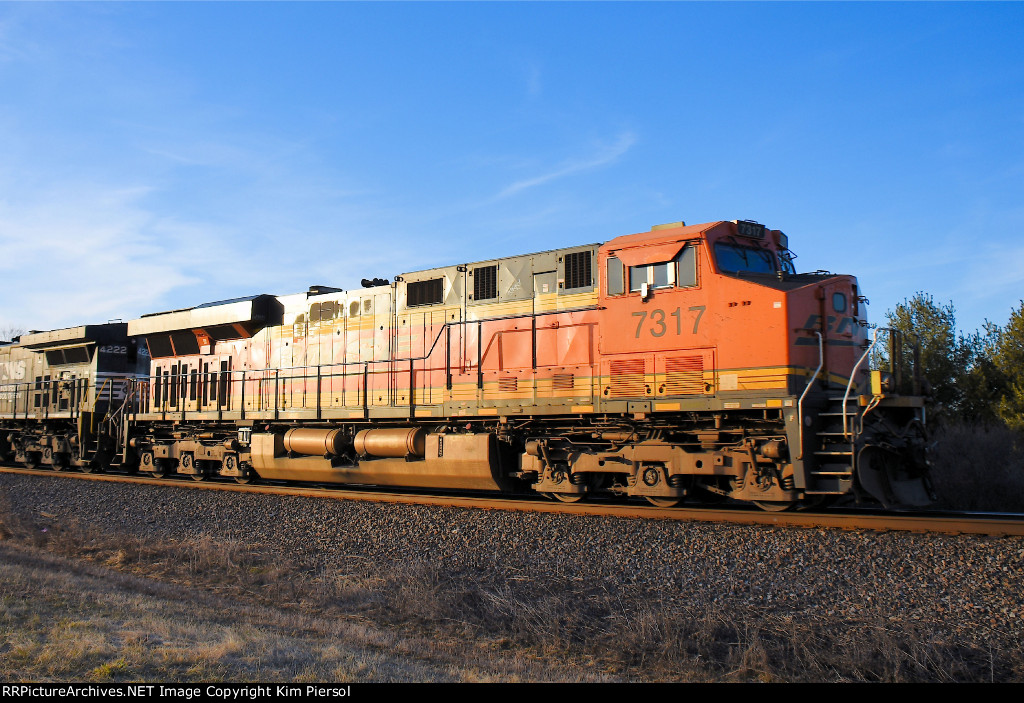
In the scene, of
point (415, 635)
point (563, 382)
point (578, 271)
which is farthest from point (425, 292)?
point (415, 635)

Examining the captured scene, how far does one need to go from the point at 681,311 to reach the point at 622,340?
0.93 metres

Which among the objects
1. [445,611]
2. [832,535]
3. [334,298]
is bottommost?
[445,611]

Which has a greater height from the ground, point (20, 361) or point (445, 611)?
point (20, 361)

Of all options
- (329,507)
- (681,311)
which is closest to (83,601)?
(329,507)

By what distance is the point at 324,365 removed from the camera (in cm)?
1423

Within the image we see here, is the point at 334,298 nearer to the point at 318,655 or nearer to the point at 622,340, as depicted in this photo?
the point at 622,340

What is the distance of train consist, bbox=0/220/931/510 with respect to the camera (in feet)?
29.2

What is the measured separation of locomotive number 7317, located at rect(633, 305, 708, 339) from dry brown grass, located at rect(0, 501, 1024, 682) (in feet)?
12.2

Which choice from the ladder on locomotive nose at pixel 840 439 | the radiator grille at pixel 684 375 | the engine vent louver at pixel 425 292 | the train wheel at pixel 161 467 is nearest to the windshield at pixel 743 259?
the radiator grille at pixel 684 375

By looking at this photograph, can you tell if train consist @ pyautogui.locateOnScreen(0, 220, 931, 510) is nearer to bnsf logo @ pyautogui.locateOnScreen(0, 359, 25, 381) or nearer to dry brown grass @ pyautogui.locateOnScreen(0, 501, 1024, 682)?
dry brown grass @ pyautogui.locateOnScreen(0, 501, 1024, 682)

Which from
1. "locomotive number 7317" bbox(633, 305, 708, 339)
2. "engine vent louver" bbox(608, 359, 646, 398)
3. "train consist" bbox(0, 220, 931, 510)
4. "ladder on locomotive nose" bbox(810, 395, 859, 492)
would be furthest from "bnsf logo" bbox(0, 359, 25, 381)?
"ladder on locomotive nose" bbox(810, 395, 859, 492)

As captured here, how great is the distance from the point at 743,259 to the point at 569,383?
9.66 feet

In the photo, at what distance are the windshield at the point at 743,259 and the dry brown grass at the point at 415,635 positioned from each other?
455cm

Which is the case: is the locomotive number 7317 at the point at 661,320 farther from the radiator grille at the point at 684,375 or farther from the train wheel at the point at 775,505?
the train wheel at the point at 775,505
